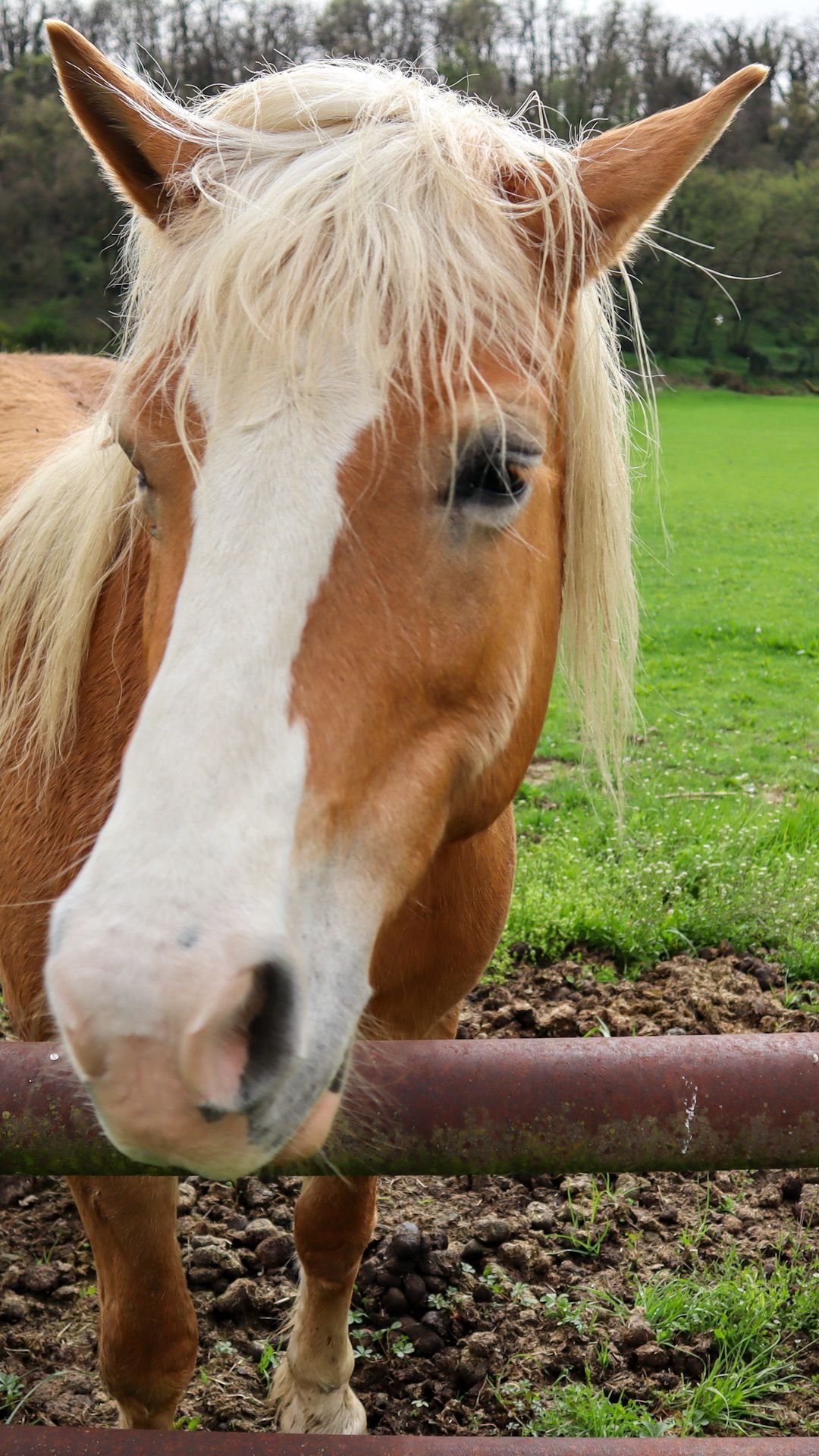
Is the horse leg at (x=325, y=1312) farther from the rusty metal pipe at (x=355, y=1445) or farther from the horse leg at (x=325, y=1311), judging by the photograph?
the rusty metal pipe at (x=355, y=1445)

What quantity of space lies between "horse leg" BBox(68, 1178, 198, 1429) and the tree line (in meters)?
34.4

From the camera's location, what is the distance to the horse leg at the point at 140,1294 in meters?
2.14

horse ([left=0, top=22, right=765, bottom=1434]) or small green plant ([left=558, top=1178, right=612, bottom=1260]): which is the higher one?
horse ([left=0, top=22, right=765, bottom=1434])

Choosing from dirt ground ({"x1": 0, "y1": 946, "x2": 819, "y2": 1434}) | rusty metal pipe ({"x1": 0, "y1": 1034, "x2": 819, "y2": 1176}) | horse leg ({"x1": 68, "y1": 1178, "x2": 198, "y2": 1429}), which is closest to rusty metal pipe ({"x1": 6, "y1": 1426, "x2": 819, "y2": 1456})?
rusty metal pipe ({"x1": 0, "y1": 1034, "x2": 819, "y2": 1176})

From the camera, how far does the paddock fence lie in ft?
4.05

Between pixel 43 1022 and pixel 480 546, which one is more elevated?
pixel 480 546

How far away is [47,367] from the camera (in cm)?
441

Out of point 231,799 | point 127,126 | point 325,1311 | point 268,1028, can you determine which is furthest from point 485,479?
point 325,1311

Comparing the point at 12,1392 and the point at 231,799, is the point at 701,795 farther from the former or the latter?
the point at 231,799

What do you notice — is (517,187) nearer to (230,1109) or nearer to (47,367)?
(230,1109)

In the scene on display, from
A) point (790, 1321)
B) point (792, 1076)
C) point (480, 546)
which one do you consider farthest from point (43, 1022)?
point (790, 1321)

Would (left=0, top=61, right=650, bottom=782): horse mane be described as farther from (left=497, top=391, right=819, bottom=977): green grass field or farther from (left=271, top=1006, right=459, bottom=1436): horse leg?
(left=271, top=1006, right=459, bottom=1436): horse leg

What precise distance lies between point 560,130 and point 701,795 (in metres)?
32.3

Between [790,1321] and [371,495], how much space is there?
8.27 feet
